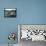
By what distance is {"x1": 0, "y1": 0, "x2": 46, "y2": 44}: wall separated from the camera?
3588 mm

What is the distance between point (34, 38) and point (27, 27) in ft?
1.26

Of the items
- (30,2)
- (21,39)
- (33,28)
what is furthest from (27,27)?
(30,2)

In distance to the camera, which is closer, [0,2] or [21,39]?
[21,39]

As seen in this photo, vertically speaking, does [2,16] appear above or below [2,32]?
above

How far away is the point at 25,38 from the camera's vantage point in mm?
3365

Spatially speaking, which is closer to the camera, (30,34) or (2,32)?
(30,34)

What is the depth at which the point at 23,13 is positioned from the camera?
361cm

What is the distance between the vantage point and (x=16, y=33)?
3533 millimetres

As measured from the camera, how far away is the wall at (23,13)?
11.8ft

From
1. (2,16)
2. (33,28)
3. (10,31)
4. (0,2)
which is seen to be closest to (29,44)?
(33,28)

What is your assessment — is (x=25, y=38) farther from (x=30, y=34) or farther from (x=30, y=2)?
(x=30, y=2)

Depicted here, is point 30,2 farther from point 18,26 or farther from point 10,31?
point 10,31

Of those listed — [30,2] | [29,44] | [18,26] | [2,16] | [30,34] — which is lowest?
[29,44]

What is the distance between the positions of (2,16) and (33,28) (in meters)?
1.02
